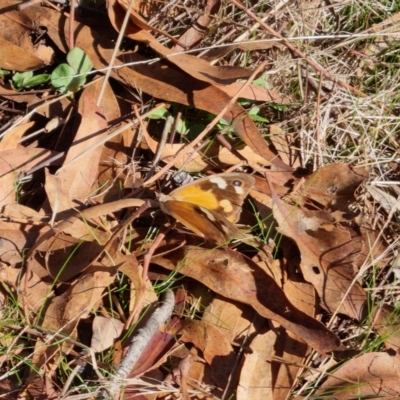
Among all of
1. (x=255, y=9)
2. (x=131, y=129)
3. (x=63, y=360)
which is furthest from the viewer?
(x=255, y=9)

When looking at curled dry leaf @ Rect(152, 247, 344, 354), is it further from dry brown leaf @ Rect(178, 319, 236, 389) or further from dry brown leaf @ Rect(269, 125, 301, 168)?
dry brown leaf @ Rect(269, 125, 301, 168)

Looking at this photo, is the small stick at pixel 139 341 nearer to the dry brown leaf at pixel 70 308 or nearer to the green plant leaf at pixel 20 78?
the dry brown leaf at pixel 70 308

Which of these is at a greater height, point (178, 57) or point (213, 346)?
point (178, 57)

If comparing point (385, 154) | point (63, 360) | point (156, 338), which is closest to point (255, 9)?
point (385, 154)

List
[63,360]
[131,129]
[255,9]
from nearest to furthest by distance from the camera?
[63,360] → [131,129] → [255,9]

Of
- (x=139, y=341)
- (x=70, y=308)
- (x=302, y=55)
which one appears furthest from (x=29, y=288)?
(x=302, y=55)

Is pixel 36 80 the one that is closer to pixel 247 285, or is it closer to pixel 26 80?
pixel 26 80

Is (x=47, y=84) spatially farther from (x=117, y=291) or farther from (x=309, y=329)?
(x=309, y=329)
